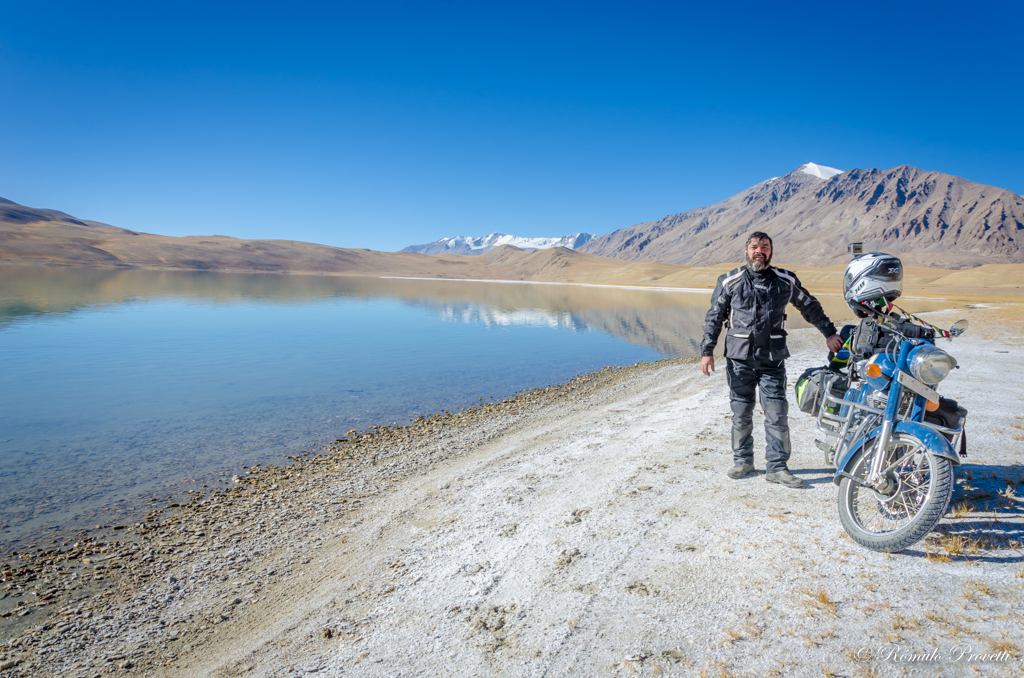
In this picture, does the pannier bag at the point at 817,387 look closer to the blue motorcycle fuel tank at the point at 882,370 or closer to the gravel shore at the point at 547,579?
the blue motorcycle fuel tank at the point at 882,370

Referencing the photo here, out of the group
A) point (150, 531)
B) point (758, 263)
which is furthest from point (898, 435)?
point (150, 531)

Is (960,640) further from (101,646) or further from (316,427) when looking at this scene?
(316,427)

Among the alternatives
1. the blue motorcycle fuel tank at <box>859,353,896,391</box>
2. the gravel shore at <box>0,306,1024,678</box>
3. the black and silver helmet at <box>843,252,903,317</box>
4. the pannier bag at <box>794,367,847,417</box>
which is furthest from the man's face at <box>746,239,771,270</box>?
the gravel shore at <box>0,306,1024,678</box>

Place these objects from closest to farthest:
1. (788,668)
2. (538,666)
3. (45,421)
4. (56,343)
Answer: (788,668), (538,666), (45,421), (56,343)

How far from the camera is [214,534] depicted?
19.7 ft

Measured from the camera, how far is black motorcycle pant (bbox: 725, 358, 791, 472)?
5.14 metres

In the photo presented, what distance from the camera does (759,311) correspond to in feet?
16.3

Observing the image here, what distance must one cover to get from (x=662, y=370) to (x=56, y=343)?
23852 mm

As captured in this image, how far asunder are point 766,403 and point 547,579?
2985 mm

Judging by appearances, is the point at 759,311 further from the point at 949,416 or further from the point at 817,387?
the point at 949,416

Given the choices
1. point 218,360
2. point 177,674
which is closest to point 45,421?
point 218,360

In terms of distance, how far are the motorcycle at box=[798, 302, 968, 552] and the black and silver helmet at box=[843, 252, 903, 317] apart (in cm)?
9

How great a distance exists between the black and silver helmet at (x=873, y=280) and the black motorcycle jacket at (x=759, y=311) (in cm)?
55

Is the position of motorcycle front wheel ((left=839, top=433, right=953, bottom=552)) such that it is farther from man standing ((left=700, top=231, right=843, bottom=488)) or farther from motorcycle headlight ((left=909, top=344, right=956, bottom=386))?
man standing ((left=700, top=231, right=843, bottom=488))
